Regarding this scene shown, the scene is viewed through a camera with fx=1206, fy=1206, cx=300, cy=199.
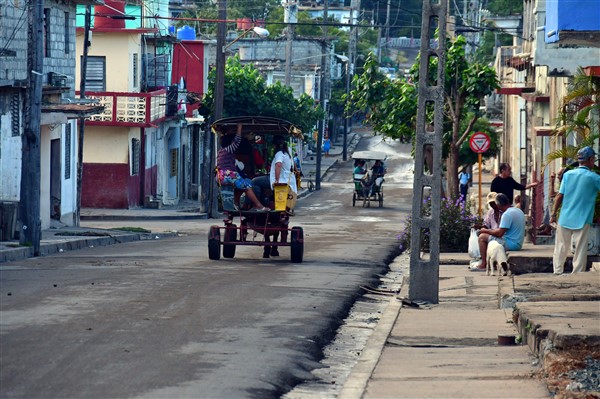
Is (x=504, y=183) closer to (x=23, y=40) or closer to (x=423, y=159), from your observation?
(x=423, y=159)

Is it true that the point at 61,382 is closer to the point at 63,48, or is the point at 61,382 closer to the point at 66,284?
the point at 66,284

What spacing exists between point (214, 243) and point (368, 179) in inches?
1153

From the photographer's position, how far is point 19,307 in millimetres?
12414

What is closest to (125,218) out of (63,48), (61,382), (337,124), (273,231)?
(63,48)

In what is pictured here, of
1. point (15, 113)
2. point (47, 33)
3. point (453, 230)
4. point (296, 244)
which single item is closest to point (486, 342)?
point (296, 244)

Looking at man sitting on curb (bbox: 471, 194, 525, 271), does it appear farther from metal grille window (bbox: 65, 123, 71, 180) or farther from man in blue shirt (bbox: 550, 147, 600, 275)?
metal grille window (bbox: 65, 123, 71, 180)

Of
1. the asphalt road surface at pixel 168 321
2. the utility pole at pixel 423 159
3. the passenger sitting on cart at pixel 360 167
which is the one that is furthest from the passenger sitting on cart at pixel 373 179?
the utility pole at pixel 423 159

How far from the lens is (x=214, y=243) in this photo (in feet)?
65.4

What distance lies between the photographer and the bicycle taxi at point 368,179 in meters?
48.8

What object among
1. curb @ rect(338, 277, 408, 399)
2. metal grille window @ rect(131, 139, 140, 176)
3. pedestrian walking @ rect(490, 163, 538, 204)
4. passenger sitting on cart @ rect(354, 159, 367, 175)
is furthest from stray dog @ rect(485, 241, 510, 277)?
passenger sitting on cart @ rect(354, 159, 367, 175)

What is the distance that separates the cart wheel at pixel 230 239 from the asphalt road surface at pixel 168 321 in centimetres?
14

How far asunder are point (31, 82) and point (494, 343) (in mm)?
12711

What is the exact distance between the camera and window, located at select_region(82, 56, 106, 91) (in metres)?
46.6

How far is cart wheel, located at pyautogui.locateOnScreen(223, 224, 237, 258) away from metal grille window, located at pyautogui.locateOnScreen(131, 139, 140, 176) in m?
26.2
